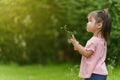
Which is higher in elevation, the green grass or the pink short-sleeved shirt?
the pink short-sleeved shirt

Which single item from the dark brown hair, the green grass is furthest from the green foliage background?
the dark brown hair

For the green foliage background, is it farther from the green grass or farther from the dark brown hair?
the dark brown hair

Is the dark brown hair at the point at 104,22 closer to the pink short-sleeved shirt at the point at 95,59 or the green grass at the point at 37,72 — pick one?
the pink short-sleeved shirt at the point at 95,59

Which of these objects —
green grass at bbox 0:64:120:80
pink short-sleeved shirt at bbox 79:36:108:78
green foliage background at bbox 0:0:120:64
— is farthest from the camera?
green foliage background at bbox 0:0:120:64

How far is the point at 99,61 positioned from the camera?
5.93 m

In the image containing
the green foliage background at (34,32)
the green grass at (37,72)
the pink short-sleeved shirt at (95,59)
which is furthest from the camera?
the green foliage background at (34,32)

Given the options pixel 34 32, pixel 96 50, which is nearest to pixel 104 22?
pixel 96 50

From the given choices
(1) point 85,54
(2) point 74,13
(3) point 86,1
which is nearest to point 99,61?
(1) point 85,54

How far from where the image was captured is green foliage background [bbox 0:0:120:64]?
12641mm

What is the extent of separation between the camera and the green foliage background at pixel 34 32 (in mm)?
12641

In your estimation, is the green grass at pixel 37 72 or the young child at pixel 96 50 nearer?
the young child at pixel 96 50

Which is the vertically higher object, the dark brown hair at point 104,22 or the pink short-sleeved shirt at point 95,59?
the dark brown hair at point 104,22

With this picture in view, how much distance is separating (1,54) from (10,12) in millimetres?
1105

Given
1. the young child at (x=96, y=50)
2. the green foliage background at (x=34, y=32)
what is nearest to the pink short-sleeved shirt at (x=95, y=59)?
the young child at (x=96, y=50)
